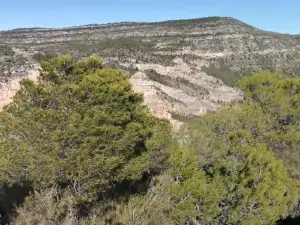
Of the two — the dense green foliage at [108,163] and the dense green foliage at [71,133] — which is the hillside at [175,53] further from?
the dense green foliage at [71,133]

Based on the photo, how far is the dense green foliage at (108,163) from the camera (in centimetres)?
1933

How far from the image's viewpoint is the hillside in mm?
87081

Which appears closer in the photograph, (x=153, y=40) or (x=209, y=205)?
(x=209, y=205)

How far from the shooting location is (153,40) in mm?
148000

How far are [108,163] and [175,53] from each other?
4527 inches

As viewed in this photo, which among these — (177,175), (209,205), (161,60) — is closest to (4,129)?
(177,175)

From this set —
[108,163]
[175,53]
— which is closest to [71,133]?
[108,163]

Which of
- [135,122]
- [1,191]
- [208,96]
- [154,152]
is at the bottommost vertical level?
[208,96]

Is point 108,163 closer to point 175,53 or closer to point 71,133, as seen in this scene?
point 71,133

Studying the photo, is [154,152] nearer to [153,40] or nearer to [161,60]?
[161,60]

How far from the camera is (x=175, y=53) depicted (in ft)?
440

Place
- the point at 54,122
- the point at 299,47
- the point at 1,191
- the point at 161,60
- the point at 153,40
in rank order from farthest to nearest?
the point at 299,47, the point at 153,40, the point at 161,60, the point at 1,191, the point at 54,122

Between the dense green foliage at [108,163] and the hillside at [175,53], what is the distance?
46309 mm

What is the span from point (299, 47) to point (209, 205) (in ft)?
525
